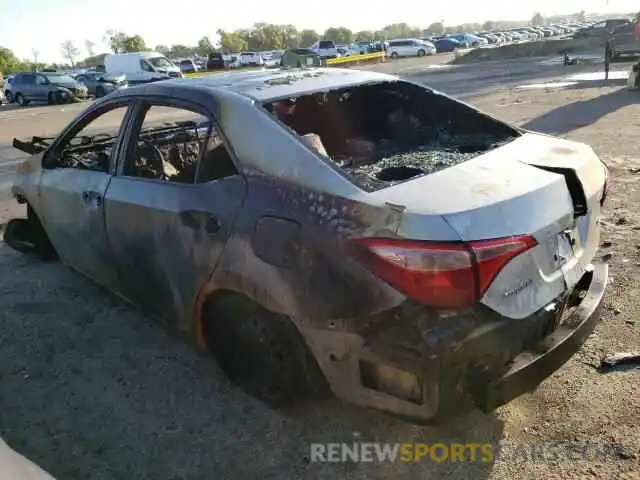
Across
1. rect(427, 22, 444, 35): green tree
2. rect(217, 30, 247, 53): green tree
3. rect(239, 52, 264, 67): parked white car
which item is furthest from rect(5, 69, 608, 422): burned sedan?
rect(427, 22, 444, 35): green tree

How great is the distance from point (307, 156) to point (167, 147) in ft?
6.74

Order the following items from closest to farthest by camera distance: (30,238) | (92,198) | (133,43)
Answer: (92,198), (30,238), (133,43)

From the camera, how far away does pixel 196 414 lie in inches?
125

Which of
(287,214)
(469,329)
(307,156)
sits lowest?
(469,329)

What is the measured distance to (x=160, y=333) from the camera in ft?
13.3

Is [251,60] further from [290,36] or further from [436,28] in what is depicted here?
[436,28]

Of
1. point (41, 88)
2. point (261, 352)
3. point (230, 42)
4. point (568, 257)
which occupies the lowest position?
point (261, 352)

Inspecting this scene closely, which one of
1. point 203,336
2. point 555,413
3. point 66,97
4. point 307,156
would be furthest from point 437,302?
point 66,97

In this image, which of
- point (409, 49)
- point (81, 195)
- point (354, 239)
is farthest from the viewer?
point (409, 49)

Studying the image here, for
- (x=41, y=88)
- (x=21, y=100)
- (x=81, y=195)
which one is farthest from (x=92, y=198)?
(x=21, y=100)

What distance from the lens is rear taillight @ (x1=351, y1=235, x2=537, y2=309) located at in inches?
90.4

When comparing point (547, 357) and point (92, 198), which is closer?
point (547, 357)

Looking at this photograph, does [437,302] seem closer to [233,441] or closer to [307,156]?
[307,156]

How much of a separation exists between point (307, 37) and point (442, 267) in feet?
407
